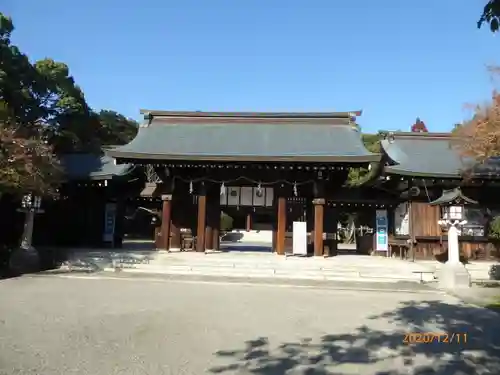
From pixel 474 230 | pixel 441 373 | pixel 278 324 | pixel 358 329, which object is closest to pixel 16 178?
pixel 278 324

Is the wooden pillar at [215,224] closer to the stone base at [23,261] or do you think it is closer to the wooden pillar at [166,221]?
the wooden pillar at [166,221]

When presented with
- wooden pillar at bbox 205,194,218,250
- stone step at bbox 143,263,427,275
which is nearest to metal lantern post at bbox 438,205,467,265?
stone step at bbox 143,263,427,275

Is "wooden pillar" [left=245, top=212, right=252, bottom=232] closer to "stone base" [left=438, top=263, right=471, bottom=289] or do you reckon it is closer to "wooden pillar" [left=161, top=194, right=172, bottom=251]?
"wooden pillar" [left=161, top=194, right=172, bottom=251]

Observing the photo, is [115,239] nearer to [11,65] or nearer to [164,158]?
[164,158]

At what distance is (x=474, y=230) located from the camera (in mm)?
18500

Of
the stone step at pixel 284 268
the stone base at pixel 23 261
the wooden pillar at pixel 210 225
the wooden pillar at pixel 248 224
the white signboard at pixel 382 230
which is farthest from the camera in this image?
the wooden pillar at pixel 248 224

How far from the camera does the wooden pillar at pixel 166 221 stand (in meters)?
18.6

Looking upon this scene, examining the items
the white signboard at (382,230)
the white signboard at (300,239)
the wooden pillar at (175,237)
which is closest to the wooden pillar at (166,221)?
the wooden pillar at (175,237)

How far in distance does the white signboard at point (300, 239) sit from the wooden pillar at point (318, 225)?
1.52ft

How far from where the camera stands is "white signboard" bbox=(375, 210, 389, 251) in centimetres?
1988

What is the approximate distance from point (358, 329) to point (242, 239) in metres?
28.5

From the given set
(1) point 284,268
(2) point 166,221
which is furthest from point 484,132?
(2) point 166,221

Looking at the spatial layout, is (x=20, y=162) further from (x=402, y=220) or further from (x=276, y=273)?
(x=402, y=220)
